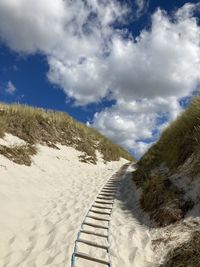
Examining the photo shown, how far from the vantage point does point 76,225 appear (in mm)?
7930

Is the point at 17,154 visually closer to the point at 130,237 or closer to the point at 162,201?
the point at 162,201

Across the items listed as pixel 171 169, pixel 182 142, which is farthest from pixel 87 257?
pixel 182 142

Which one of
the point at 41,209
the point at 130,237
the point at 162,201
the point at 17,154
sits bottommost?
the point at 130,237

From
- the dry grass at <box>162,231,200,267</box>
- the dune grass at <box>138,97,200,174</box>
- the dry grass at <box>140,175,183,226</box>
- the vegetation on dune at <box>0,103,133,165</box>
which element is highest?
the vegetation on dune at <box>0,103,133,165</box>

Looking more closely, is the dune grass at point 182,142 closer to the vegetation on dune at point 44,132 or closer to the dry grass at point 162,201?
the dry grass at point 162,201

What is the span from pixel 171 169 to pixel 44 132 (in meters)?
11.2

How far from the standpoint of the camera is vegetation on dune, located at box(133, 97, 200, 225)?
25.9ft

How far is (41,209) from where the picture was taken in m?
9.25

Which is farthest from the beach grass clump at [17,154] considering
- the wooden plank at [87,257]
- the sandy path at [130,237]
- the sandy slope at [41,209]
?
the wooden plank at [87,257]

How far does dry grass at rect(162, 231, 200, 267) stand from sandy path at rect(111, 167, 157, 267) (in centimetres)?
39

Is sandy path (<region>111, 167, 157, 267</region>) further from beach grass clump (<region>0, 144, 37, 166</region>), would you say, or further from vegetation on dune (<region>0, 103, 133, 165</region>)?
vegetation on dune (<region>0, 103, 133, 165</region>)

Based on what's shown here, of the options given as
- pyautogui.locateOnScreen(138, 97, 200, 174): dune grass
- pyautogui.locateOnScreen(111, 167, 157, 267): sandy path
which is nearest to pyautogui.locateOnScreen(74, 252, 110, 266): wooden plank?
pyautogui.locateOnScreen(111, 167, 157, 267): sandy path

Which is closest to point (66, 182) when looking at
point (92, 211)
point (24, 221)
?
point (92, 211)

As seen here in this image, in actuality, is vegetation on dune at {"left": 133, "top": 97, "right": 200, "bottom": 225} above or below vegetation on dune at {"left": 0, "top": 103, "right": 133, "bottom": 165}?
below
